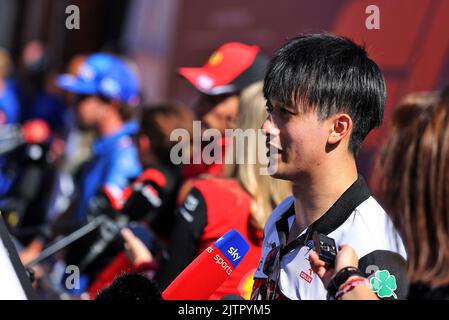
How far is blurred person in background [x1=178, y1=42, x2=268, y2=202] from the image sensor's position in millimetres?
3668

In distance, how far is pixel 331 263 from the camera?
1.76 metres

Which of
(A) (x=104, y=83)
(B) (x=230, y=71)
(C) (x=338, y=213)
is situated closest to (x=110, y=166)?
(A) (x=104, y=83)

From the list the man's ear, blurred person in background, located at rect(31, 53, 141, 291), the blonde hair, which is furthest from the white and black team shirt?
blurred person in background, located at rect(31, 53, 141, 291)

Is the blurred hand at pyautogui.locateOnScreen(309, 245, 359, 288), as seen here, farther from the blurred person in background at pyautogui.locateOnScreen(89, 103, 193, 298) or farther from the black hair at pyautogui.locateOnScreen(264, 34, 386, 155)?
the blurred person in background at pyautogui.locateOnScreen(89, 103, 193, 298)

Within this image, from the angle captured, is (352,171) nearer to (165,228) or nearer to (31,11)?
(165,228)

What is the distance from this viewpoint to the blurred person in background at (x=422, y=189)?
8.11 ft

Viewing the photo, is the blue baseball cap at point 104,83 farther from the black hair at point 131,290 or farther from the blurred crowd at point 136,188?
the black hair at point 131,290

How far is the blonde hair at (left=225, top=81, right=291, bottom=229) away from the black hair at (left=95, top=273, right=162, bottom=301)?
4.09 ft

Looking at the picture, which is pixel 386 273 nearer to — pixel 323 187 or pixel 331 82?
pixel 323 187

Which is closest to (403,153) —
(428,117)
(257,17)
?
(428,117)

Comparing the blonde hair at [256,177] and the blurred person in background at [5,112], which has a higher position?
the blonde hair at [256,177]

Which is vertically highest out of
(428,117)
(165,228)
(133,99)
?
(428,117)

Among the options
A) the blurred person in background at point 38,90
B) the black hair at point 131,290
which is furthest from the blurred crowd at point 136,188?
the blurred person in background at point 38,90
